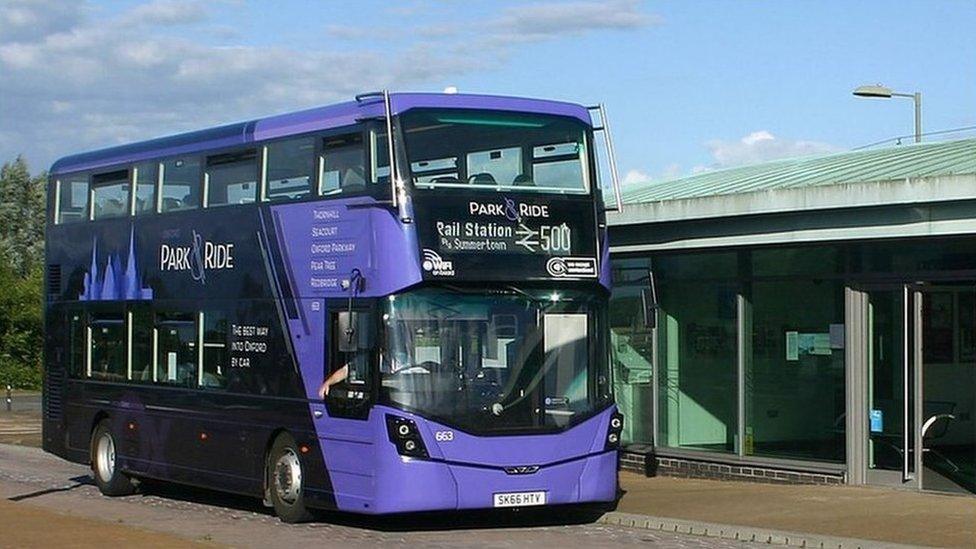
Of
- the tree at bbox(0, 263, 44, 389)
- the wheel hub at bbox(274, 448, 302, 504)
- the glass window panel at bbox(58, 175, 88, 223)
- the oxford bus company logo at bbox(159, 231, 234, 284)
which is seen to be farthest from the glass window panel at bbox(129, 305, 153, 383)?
the tree at bbox(0, 263, 44, 389)

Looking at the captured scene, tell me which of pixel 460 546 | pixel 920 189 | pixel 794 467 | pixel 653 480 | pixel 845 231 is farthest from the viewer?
pixel 653 480

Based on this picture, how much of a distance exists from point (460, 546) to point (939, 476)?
6.63 m

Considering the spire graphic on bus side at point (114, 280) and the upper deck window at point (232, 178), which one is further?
the spire graphic on bus side at point (114, 280)

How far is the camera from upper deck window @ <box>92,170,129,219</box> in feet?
70.1

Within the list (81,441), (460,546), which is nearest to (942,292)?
(460,546)

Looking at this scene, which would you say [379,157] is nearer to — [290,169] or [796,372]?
[290,169]

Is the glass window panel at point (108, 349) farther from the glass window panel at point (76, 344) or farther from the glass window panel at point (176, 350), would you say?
the glass window panel at point (176, 350)

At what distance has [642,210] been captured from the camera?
21703 mm

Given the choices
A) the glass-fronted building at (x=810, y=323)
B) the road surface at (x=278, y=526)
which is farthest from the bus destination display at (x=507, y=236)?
the road surface at (x=278, y=526)

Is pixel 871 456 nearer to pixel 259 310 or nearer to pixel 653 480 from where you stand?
pixel 653 480

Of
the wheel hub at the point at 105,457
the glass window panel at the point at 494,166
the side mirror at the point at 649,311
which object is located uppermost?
the glass window panel at the point at 494,166

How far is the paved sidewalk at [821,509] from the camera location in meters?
15.5

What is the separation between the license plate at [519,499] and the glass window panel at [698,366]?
6.06 metres

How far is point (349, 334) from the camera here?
16281 millimetres
